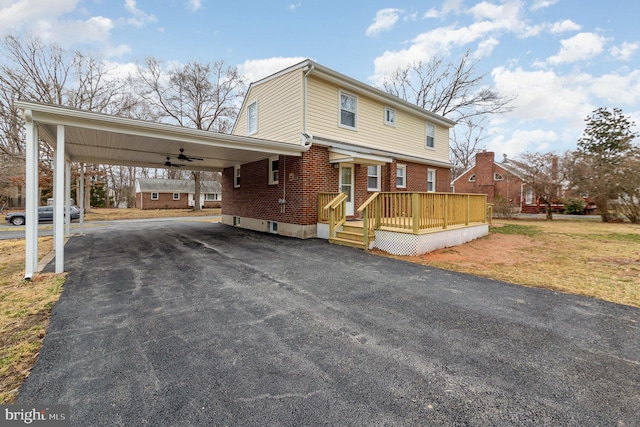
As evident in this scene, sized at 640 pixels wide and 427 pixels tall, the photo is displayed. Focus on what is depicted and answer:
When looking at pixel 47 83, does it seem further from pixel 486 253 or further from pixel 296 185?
pixel 486 253

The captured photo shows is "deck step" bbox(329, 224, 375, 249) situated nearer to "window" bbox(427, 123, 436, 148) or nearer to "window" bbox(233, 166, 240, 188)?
"window" bbox(233, 166, 240, 188)

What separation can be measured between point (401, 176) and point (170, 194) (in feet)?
112

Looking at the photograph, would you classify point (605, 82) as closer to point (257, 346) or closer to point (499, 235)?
point (499, 235)

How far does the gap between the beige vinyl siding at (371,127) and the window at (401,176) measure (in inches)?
34.1

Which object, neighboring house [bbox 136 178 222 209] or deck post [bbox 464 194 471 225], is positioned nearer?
deck post [bbox 464 194 471 225]

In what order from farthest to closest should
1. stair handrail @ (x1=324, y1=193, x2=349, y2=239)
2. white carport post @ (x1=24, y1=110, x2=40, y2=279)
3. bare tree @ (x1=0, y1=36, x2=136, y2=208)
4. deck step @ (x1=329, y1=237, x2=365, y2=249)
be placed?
bare tree @ (x1=0, y1=36, x2=136, y2=208)
stair handrail @ (x1=324, y1=193, x2=349, y2=239)
deck step @ (x1=329, y1=237, x2=365, y2=249)
white carport post @ (x1=24, y1=110, x2=40, y2=279)

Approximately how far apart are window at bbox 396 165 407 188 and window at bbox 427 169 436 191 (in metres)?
2.35

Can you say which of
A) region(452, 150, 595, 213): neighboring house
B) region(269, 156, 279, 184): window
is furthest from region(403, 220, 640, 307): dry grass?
region(452, 150, 595, 213): neighboring house

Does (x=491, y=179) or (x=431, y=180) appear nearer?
(x=431, y=180)

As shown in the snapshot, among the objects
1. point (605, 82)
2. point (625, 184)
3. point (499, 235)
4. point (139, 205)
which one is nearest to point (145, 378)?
point (499, 235)

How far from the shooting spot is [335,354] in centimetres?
271

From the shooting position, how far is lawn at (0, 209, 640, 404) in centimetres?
291

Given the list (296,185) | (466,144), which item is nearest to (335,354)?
(296,185)

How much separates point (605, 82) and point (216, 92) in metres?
31.2
